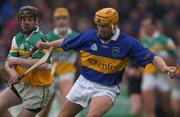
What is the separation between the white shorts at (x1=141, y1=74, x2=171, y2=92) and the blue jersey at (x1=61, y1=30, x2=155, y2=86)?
5266 mm

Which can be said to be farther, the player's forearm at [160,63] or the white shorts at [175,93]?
the white shorts at [175,93]

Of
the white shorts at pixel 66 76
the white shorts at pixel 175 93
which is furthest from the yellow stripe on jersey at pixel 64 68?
the white shorts at pixel 175 93

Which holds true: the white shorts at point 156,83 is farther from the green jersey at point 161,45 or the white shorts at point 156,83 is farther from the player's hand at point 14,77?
the player's hand at point 14,77

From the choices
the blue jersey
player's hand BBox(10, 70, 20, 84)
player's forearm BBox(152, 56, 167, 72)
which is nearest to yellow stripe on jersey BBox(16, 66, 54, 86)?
player's hand BBox(10, 70, 20, 84)

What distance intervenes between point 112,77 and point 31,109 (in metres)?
1.23

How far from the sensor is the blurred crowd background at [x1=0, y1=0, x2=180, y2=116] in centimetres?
1941

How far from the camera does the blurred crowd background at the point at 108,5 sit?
63.7 feet

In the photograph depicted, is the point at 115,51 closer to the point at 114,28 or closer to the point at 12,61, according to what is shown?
the point at 114,28

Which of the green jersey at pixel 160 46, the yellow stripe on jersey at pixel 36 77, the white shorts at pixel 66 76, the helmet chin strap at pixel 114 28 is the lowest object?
the green jersey at pixel 160 46

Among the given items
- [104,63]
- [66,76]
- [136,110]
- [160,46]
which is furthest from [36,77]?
[160,46]

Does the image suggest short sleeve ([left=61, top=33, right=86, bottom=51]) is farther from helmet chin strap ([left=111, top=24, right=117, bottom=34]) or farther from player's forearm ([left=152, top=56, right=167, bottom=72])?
player's forearm ([left=152, top=56, right=167, bottom=72])

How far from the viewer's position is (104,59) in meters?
11.4

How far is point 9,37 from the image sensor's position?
739 inches

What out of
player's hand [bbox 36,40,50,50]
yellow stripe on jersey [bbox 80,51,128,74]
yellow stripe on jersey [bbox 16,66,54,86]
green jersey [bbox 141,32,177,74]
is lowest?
green jersey [bbox 141,32,177,74]
